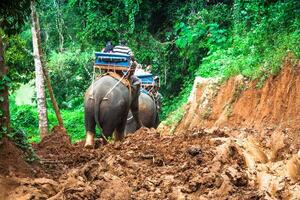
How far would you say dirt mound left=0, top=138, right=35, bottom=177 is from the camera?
674cm

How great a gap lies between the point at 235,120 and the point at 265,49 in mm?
1799

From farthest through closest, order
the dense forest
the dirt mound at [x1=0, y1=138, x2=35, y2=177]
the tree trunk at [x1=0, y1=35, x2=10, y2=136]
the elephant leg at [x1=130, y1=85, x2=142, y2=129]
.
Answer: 1. the dense forest
2. the elephant leg at [x1=130, y1=85, x2=142, y2=129]
3. the tree trunk at [x1=0, y1=35, x2=10, y2=136]
4. the dirt mound at [x1=0, y1=138, x2=35, y2=177]

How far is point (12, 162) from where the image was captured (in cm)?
693

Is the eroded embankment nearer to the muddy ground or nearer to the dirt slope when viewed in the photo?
the dirt slope

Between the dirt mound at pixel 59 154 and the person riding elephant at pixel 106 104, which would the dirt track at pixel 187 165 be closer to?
the dirt mound at pixel 59 154

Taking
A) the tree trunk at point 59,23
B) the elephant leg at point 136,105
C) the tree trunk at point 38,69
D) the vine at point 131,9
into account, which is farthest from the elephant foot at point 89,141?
the tree trunk at point 59,23

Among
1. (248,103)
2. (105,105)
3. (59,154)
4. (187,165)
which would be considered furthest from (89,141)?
(187,165)

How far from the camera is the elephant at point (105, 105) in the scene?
11.8 meters

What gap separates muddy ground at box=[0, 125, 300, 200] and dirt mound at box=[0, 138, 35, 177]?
0.08 ft

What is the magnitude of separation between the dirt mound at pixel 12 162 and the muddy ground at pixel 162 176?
0.08 ft

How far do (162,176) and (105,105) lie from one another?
5030 mm

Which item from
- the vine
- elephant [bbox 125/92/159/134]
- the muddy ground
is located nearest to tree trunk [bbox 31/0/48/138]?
elephant [bbox 125/92/159/134]

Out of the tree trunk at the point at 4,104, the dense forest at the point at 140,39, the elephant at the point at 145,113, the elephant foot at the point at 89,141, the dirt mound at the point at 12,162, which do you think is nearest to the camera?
the dirt mound at the point at 12,162

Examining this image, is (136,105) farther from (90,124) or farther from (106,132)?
(90,124)
